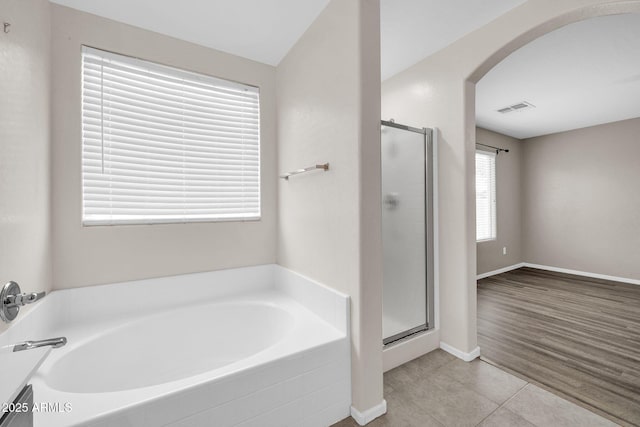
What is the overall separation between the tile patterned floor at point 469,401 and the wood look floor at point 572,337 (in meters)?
0.15

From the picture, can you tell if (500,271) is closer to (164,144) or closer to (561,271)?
(561,271)

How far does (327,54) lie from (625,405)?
2732 millimetres

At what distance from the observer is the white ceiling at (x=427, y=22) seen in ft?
5.93

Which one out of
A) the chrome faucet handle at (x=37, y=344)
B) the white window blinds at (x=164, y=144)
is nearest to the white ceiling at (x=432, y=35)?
the white window blinds at (x=164, y=144)

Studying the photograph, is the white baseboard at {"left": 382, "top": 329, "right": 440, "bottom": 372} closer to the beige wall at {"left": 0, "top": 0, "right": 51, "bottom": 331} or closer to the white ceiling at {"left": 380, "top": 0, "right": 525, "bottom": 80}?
the beige wall at {"left": 0, "top": 0, "right": 51, "bottom": 331}

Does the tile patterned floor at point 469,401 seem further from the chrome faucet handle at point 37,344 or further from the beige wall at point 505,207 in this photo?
the beige wall at point 505,207

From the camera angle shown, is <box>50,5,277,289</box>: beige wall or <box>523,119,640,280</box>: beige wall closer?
<box>50,5,277,289</box>: beige wall

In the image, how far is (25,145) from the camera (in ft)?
A: 4.30

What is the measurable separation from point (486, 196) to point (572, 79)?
2095mm

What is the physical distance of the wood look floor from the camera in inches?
68.3

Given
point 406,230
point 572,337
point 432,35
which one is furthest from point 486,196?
point 432,35

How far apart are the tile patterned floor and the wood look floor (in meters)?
0.15

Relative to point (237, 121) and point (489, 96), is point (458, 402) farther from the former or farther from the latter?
point (489, 96)

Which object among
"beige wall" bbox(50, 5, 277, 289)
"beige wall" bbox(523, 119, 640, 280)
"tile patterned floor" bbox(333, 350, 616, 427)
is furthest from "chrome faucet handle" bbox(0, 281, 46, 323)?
"beige wall" bbox(523, 119, 640, 280)
